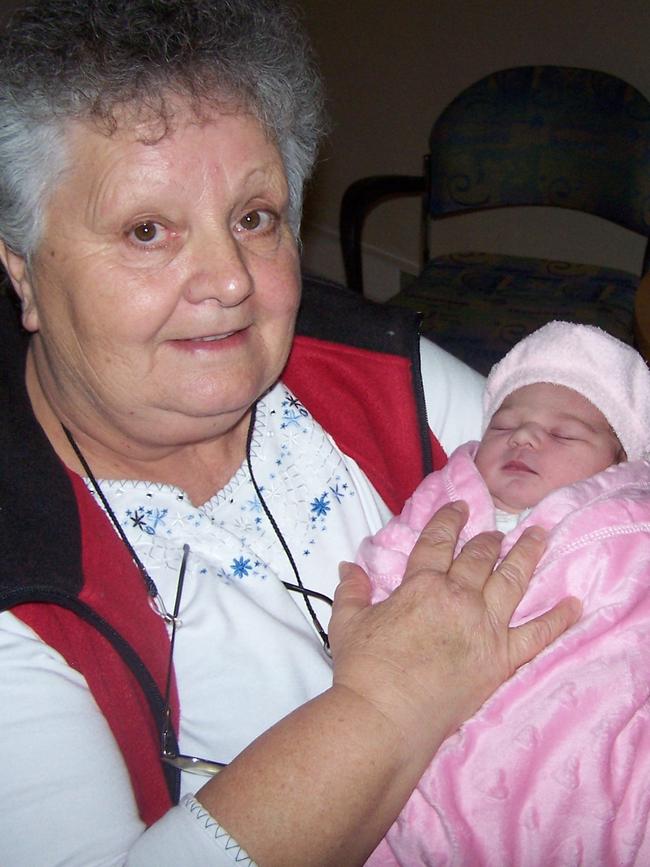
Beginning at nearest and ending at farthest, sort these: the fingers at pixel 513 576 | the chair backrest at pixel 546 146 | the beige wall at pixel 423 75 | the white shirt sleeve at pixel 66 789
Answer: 1. the white shirt sleeve at pixel 66 789
2. the fingers at pixel 513 576
3. the chair backrest at pixel 546 146
4. the beige wall at pixel 423 75

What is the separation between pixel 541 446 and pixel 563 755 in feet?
1.73

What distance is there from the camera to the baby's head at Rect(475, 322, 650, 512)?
142 cm

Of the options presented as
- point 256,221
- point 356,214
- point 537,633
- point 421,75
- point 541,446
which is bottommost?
point 356,214

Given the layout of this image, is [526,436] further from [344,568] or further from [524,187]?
[524,187]

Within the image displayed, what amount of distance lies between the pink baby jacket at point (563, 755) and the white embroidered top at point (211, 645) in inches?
10.0

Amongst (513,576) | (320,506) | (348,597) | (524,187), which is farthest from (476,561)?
(524,187)

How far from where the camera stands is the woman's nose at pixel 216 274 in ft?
3.77

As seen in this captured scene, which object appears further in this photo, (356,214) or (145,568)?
(356,214)

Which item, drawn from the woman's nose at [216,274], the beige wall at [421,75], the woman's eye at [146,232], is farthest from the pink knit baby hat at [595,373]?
the beige wall at [421,75]

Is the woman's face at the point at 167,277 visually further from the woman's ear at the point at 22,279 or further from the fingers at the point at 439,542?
Answer: the fingers at the point at 439,542

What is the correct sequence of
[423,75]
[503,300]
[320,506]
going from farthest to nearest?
[423,75], [503,300], [320,506]

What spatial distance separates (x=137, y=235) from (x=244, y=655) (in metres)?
0.63

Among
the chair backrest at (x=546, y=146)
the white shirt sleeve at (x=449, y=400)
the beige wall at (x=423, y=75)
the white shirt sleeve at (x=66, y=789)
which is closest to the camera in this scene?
the white shirt sleeve at (x=66, y=789)

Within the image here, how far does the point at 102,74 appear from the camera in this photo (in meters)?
1.07
